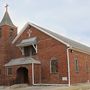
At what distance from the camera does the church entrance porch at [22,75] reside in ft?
109

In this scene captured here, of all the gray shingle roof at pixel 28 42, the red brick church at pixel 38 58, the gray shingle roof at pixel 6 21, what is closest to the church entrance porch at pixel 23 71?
the red brick church at pixel 38 58

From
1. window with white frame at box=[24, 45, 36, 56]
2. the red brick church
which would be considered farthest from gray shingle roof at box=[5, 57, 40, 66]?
window with white frame at box=[24, 45, 36, 56]

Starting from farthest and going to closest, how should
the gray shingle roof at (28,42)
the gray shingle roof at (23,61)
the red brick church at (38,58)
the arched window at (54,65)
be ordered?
the gray shingle roof at (28,42) → the gray shingle roof at (23,61) → the arched window at (54,65) → the red brick church at (38,58)

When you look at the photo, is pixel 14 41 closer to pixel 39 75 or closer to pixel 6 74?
pixel 6 74

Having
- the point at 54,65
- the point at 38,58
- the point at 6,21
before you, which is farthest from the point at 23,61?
the point at 6,21

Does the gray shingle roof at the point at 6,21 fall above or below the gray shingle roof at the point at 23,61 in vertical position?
above

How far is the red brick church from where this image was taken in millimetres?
30469

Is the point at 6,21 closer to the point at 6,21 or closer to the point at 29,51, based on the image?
the point at 6,21

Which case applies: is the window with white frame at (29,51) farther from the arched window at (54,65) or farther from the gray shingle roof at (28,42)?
the arched window at (54,65)

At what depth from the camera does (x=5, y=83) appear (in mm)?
34469

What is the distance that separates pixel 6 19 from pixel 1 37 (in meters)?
3.01

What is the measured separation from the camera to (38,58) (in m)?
33.0

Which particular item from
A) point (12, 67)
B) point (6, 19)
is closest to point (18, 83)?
point (12, 67)

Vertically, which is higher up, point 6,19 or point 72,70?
point 6,19
